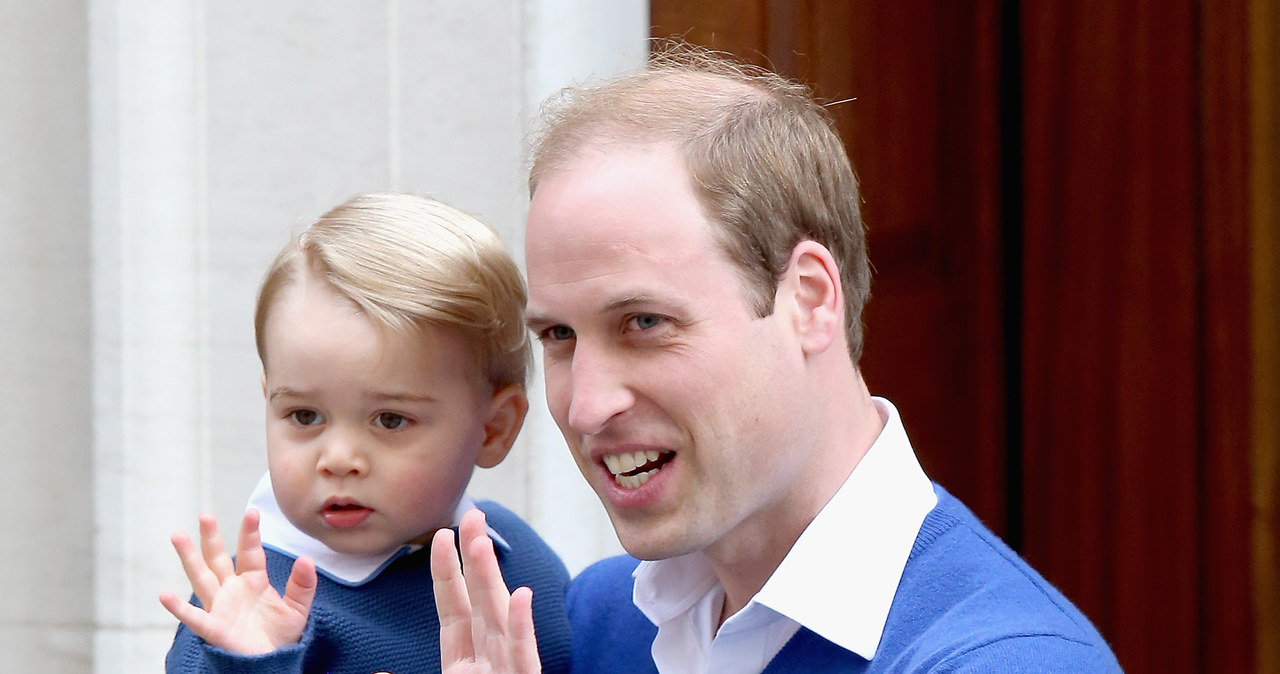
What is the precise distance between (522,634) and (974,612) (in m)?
0.52

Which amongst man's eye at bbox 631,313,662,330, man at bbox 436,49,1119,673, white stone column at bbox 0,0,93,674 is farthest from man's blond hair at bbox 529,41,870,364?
white stone column at bbox 0,0,93,674

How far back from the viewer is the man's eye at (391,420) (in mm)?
1962

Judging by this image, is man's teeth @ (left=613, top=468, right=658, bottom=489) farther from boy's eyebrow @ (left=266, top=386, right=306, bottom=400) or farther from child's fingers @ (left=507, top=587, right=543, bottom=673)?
boy's eyebrow @ (left=266, top=386, right=306, bottom=400)

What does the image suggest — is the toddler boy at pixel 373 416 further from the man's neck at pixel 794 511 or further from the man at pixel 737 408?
the man's neck at pixel 794 511

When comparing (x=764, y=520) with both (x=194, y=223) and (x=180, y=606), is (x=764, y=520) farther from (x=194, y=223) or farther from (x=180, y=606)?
(x=194, y=223)

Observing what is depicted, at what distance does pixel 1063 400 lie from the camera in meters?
2.48

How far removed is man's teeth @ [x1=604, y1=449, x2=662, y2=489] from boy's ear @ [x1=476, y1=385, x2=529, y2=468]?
413 mm

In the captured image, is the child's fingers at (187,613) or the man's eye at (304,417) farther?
the man's eye at (304,417)

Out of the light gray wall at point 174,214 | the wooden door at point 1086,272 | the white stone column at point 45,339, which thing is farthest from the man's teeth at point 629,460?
the white stone column at point 45,339

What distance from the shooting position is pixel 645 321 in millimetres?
1653

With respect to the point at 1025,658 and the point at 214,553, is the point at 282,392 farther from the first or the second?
the point at 1025,658

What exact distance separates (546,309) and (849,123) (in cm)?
119

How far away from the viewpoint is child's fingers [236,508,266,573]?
5.93 ft

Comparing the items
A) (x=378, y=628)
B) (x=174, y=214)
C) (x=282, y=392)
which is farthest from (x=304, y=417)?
(x=174, y=214)
